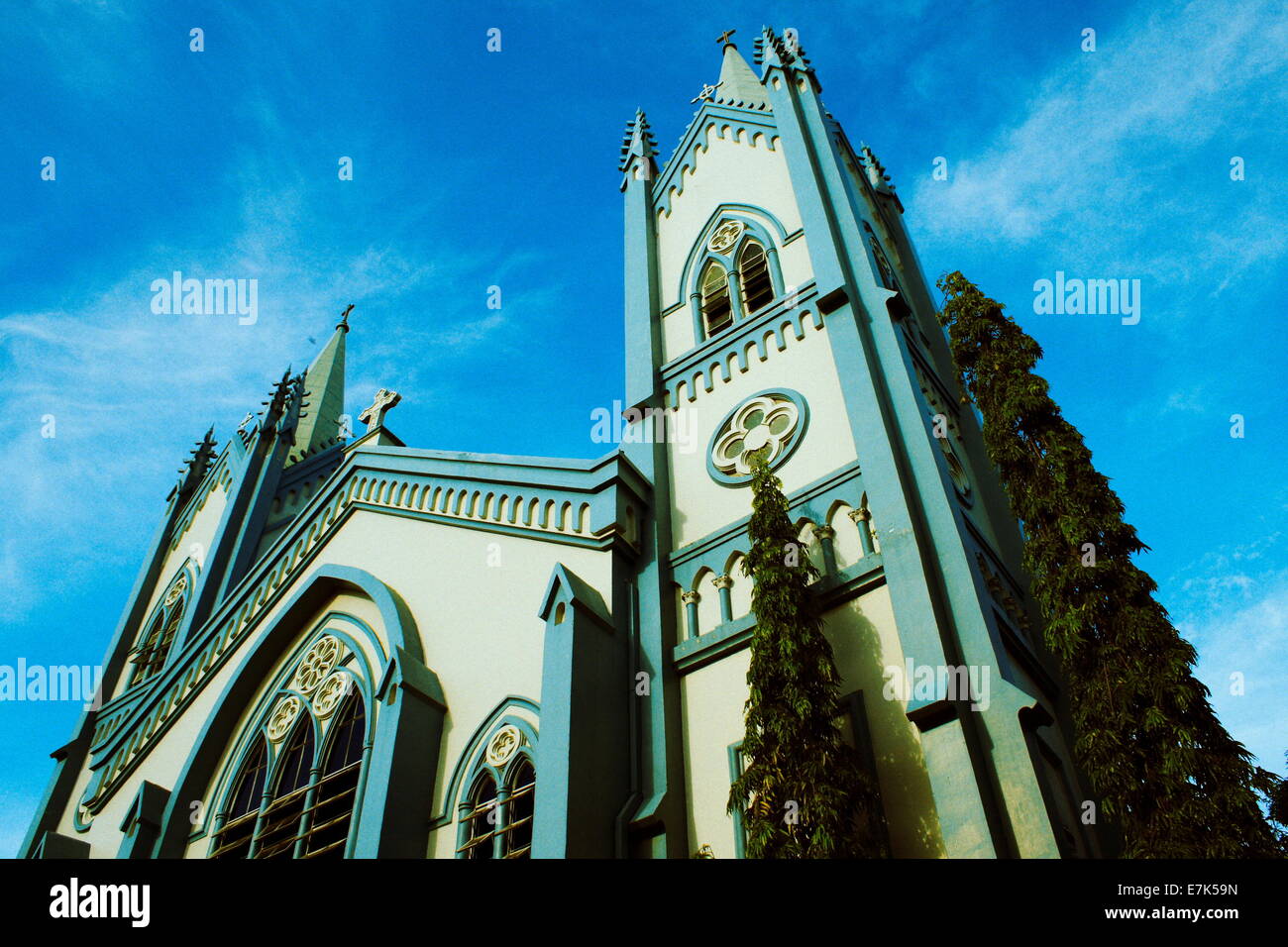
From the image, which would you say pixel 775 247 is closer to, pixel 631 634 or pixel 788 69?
pixel 788 69

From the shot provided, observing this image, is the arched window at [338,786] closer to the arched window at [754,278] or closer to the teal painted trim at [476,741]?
the teal painted trim at [476,741]

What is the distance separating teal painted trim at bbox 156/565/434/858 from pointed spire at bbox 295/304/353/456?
39.9 feet

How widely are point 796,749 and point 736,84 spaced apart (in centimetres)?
1606

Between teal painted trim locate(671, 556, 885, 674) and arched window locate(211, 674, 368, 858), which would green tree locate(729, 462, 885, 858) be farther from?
arched window locate(211, 674, 368, 858)

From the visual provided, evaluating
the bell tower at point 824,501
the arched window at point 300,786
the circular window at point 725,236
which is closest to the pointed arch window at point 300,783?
the arched window at point 300,786

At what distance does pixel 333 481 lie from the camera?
55.6 feet

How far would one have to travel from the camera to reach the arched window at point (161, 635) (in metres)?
21.6

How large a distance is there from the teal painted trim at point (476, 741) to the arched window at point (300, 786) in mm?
1233

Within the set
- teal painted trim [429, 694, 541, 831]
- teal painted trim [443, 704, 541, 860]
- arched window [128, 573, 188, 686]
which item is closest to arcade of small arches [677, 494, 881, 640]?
teal painted trim [429, 694, 541, 831]

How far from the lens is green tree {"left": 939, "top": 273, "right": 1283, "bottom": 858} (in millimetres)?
7523

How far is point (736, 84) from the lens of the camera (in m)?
20.8

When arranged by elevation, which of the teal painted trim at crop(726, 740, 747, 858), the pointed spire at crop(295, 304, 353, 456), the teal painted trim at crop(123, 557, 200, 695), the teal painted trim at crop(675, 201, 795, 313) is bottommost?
the teal painted trim at crop(726, 740, 747, 858)

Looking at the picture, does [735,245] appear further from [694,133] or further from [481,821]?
[481,821]
